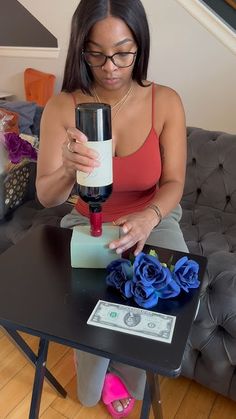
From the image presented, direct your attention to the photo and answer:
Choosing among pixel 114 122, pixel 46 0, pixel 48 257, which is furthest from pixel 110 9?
pixel 46 0

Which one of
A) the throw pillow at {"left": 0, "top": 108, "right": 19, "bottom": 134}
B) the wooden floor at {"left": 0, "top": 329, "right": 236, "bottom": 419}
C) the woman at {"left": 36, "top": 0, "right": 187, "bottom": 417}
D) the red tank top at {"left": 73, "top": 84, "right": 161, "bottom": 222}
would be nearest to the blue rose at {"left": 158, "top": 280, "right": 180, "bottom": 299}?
the woman at {"left": 36, "top": 0, "right": 187, "bottom": 417}

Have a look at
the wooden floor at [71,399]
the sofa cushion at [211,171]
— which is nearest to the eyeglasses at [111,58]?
the sofa cushion at [211,171]

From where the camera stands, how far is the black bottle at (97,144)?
0.59 m

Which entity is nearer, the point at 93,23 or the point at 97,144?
the point at 97,144

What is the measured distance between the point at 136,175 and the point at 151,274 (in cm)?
39

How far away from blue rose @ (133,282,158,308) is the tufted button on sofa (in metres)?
0.45

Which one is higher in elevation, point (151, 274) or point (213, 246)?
point (151, 274)

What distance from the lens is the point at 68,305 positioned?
2.13 ft

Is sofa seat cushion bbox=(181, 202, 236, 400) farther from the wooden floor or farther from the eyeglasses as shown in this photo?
the eyeglasses

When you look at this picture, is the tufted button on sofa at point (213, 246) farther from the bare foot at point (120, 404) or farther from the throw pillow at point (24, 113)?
the throw pillow at point (24, 113)

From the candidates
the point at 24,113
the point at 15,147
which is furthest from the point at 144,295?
the point at 24,113

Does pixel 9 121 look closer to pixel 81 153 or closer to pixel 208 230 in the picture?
pixel 208 230

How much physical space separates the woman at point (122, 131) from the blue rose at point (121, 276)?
0.10 meters

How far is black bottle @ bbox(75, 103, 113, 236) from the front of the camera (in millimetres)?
593
